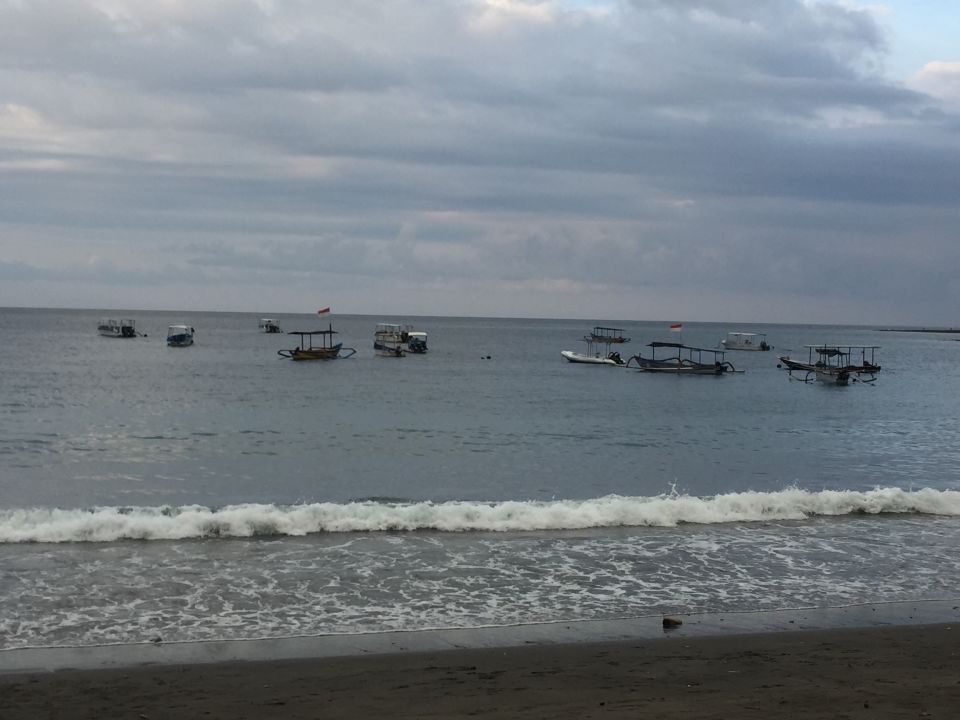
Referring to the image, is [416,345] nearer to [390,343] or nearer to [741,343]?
[390,343]

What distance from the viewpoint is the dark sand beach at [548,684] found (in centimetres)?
991

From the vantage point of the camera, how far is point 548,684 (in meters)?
10.9

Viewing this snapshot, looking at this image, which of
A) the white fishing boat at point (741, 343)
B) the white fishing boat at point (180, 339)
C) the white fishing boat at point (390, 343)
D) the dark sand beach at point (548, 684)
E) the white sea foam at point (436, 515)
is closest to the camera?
the dark sand beach at point (548, 684)

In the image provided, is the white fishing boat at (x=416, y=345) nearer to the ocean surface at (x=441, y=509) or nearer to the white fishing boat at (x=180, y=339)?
the white fishing boat at (x=180, y=339)

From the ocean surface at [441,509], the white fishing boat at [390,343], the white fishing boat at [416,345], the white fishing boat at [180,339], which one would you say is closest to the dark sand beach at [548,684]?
the ocean surface at [441,509]

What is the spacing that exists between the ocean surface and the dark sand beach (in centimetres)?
176

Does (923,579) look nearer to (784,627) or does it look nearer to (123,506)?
(784,627)

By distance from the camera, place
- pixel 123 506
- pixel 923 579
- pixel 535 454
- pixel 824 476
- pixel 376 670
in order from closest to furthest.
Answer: pixel 376 670
pixel 923 579
pixel 123 506
pixel 824 476
pixel 535 454

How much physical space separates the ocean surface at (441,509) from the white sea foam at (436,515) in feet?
0.22

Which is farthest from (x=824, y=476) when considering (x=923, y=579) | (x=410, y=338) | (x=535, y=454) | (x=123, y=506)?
(x=410, y=338)

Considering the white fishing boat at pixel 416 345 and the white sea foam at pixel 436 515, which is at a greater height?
the white fishing boat at pixel 416 345

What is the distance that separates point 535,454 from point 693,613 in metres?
22.6

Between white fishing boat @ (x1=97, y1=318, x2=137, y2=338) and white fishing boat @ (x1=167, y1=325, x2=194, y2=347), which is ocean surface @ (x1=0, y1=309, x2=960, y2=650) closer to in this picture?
white fishing boat @ (x1=167, y1=325, x2=194, y2=347)

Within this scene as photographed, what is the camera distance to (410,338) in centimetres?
12081
